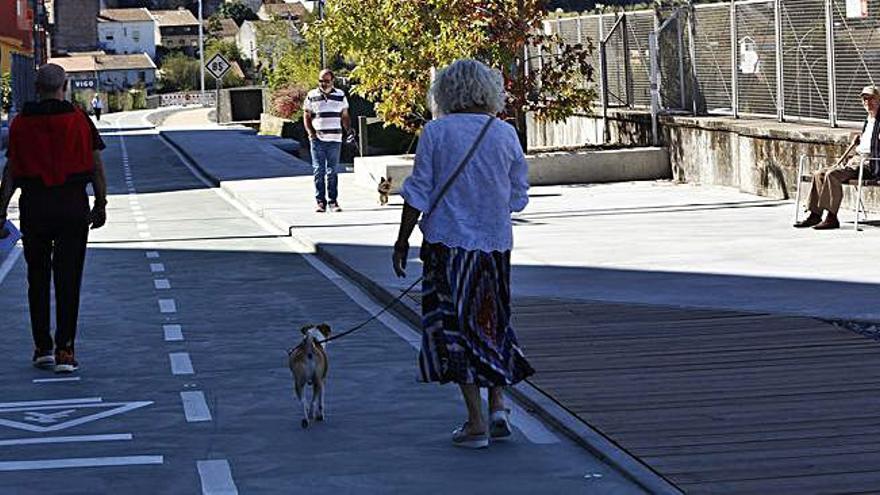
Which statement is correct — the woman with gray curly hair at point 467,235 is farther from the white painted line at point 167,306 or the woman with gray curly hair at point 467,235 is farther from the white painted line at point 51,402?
the white painted line at point 167,306

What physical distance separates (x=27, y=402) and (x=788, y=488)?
4680 millimetres

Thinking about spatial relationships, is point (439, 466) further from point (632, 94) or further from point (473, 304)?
point (632, 94)

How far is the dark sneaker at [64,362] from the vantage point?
37.6 ft

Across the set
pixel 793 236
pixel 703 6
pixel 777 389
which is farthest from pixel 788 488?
pixel 703 6

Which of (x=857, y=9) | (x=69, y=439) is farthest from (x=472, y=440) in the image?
(x=857, y=9)

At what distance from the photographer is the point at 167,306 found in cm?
1509

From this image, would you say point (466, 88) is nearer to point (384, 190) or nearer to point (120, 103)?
point (384, 190)

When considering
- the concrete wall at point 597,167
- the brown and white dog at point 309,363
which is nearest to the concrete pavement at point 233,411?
the brown and white dog at point 309,363

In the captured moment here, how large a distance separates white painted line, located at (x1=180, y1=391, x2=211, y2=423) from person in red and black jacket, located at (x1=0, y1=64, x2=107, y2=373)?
131cm

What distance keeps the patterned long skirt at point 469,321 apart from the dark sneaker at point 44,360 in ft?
12.0

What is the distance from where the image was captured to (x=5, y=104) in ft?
Result: 228

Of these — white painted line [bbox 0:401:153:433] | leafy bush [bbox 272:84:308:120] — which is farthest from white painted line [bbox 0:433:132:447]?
leafy bush [bbox 272:84:308:120]

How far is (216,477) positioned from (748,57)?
734 inches

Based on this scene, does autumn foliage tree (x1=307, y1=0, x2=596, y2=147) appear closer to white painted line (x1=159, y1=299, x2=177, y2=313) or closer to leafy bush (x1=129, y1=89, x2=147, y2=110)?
white painted line (x1=159, y1=299, x2=177, y2=313)
